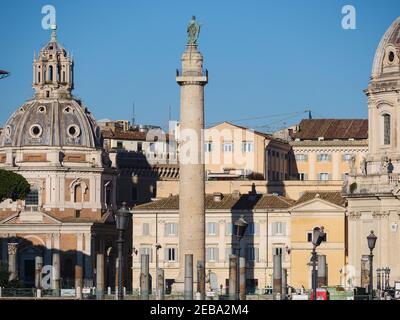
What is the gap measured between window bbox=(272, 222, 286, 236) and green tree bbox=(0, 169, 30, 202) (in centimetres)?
1923

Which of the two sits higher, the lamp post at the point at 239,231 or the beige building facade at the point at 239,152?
the beige building facade at the point at 239,152

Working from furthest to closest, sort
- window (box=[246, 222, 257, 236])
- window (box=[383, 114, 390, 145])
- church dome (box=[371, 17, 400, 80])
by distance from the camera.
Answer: window (box=[246, 222, 257, 236]), window (box=[383, 114, 390, 145]), church dome (box=[371, 17, 400, 80])

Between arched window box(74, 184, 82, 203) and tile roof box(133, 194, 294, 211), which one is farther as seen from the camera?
arched window box(74, 184, 82, 203)

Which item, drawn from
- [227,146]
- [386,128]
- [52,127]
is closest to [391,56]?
[386,128]

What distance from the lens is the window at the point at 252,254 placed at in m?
113

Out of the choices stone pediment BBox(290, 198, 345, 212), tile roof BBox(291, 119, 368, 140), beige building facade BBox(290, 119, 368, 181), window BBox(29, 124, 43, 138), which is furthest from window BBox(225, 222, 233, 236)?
tile roof BBox(291, 119, 368, 140)

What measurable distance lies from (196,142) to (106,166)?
3699 centimetres

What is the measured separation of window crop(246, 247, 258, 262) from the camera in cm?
11344

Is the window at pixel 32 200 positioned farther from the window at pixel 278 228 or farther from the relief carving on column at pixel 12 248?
the window at pixel 278 228

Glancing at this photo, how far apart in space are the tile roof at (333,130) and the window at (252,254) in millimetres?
27541

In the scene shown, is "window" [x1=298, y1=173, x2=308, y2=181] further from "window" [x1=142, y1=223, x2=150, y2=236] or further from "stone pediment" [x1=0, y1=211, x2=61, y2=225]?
"window" [x1=142, y1=223, x2=150, y2=236]

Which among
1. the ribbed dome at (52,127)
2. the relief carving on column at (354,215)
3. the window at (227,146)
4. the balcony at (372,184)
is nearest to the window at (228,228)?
the balcony at (372,184)

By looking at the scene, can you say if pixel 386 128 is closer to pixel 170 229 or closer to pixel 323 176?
pixel 170 229
